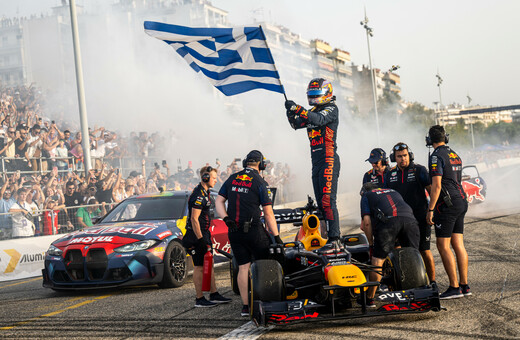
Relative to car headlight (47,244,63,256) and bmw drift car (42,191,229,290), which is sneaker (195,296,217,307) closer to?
bmw drift car (42,191,229,290)

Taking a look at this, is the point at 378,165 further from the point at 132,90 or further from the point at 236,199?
the point at 132,90

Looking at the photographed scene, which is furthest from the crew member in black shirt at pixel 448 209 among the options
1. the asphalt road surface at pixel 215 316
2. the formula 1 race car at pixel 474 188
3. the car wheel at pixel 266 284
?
the formula 1 race car at pixel 474 188

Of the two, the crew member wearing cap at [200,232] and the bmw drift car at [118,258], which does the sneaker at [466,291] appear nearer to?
the crew member wearing cap at [200,232]

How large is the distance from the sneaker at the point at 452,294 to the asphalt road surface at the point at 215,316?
138 millimetres

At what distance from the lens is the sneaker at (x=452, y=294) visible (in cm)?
773

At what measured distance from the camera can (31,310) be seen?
356 inches

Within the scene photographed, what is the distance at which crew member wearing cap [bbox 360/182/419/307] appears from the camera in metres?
7.34

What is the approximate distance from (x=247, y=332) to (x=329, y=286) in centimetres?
92

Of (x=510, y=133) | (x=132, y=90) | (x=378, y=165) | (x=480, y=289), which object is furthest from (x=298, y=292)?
(x=510, y=133)

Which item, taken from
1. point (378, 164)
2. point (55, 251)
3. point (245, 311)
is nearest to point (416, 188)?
point (378, 164)

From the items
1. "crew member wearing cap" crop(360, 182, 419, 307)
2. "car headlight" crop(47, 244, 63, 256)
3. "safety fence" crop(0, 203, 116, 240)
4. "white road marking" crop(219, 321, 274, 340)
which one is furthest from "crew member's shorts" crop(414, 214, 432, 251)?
"safety fence" crop(0, 203, 116, 240)

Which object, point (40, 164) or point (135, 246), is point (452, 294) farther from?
point (40, 164)

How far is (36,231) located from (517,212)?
12745 millimetres

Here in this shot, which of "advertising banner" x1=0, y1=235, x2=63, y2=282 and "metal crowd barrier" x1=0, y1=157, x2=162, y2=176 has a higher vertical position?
"metal crowd barrier" x1=0, y1=157, x2=162, y2=176
